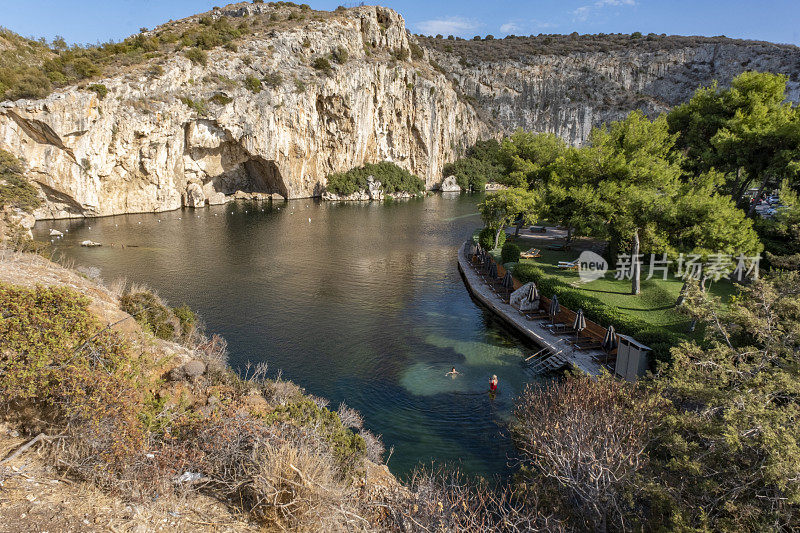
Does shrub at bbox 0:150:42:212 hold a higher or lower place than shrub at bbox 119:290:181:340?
higher

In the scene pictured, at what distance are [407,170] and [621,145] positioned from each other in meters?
67.6

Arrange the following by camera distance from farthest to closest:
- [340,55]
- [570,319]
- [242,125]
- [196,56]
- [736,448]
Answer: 1. [340,55]
2. [242,125]
3. [196,56]
4. [570,319]
5. [736,448]

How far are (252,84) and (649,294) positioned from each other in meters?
63.0

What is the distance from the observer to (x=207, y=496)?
7922 millimetres

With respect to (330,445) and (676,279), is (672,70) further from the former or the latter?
(330,445)

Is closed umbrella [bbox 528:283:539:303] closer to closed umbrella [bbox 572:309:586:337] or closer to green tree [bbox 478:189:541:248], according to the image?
closed umbrella [bbox 572:309:586:337]

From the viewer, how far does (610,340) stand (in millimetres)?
17391

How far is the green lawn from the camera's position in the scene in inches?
742

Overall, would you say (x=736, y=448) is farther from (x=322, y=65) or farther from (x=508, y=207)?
(x=322, y=65)

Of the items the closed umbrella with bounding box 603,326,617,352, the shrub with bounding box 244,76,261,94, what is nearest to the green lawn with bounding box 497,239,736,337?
the closed umbrella with bounding box 603,326,617,352

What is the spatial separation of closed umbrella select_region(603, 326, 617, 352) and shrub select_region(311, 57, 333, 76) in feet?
229

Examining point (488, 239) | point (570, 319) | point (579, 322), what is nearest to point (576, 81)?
point (488, 239)

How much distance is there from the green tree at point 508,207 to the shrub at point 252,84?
4661 centimetres

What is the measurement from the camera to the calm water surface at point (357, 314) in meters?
15.1
